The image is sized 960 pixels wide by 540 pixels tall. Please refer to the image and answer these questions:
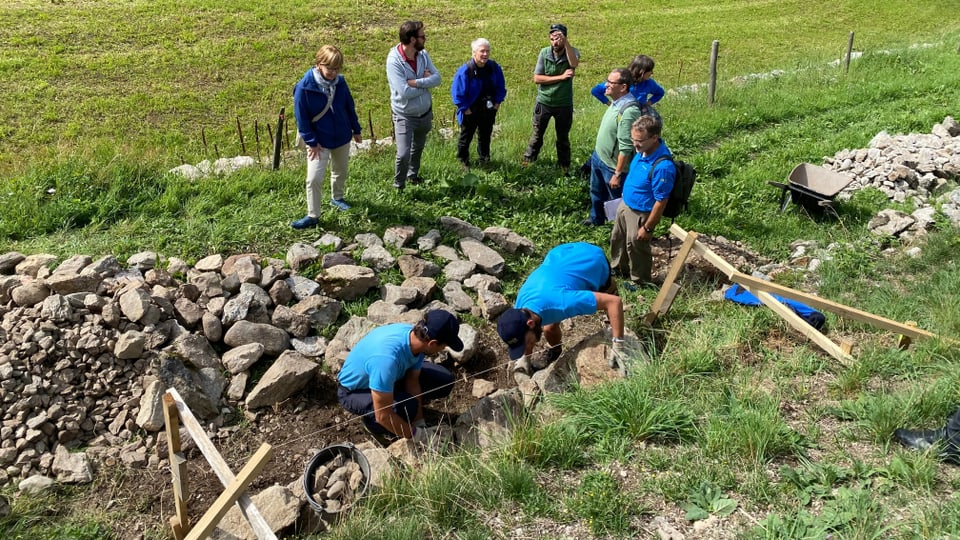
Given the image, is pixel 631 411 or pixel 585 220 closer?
pixel 631 411

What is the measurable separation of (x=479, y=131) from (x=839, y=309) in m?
4.87

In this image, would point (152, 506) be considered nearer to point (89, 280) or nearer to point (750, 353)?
point (89, 280)

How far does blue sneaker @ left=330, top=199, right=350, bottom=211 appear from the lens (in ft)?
22.9

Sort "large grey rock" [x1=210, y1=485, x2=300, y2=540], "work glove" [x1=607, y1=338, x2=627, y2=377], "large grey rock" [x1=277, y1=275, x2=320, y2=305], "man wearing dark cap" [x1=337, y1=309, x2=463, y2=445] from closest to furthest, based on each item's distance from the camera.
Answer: "large grey rock" [x1=210, y1=485, x2=300, y2=540] < "man wearing dark cap" [x1=337, y1=309, x2=463, y2=445] < "work glove" [x1=607, y1=338, x2=627, y2=377] < "large grey rock" [x1=277, y1=275, x2=320, y2=305]

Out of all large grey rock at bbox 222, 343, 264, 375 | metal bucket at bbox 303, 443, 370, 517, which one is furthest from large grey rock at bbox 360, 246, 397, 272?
metal bucket at bbox 303, 443, 370, 517

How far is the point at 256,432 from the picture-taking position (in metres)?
4.74

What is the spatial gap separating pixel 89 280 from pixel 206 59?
11.2 metres

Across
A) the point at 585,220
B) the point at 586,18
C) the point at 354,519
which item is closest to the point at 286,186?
the point at 585,220

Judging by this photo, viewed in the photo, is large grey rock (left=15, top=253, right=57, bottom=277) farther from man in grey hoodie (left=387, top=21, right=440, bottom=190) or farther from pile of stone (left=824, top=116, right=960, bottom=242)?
pile of stone (left=824, top=116, right=960, bottom=242)

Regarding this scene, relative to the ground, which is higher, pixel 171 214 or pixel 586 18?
pixel 586 18

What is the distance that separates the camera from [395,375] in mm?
4258

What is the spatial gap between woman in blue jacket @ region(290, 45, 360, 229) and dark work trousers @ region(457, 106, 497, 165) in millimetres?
1692

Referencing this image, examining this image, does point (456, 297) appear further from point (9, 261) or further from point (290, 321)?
point (9, 261)

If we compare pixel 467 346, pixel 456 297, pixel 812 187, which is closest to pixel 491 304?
pixel 456 297
